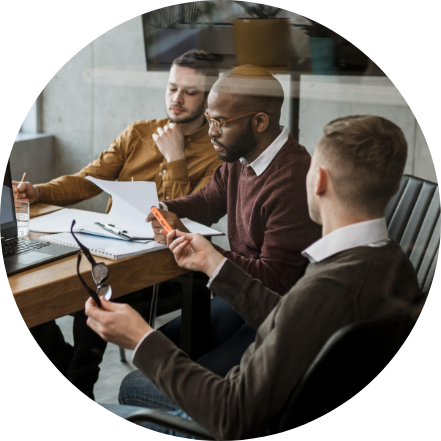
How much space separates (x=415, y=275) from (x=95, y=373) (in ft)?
2.56

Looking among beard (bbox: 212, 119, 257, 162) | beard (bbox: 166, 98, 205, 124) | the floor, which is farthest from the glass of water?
beard (bbox: 212, 119, 257, 162)

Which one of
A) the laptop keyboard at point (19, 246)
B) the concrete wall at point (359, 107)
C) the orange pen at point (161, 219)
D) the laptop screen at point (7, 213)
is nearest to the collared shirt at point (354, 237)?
the concrete wall at point (359, 107)

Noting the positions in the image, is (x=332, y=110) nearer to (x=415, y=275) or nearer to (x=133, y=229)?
(x=415, y=275)

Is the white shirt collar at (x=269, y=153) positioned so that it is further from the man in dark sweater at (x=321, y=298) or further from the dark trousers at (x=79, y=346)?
the dark trousers at (x=79, y=346)

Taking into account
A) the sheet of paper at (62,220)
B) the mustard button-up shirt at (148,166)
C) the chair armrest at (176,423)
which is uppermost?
the mustard button-up shirt at (148,166)

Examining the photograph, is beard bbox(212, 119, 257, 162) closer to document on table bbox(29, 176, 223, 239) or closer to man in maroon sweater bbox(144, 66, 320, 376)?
man in maroon sweater bbox(144, 66, 320, 376)

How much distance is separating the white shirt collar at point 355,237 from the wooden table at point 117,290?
310mm

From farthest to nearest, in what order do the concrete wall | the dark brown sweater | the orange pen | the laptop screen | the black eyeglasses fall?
the laptop screen < the orange pen < the black eyeglasses < the concrete wall < the dark brown sweater

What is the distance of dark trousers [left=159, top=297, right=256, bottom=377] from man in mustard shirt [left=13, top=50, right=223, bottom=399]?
0.10m

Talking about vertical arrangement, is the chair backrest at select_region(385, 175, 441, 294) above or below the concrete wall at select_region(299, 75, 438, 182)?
below

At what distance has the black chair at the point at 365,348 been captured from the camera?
37.6 inches

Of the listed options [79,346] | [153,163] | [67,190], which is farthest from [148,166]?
[79,346]

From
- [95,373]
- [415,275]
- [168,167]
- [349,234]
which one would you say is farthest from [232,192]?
[95,373]

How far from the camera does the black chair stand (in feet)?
3.13
